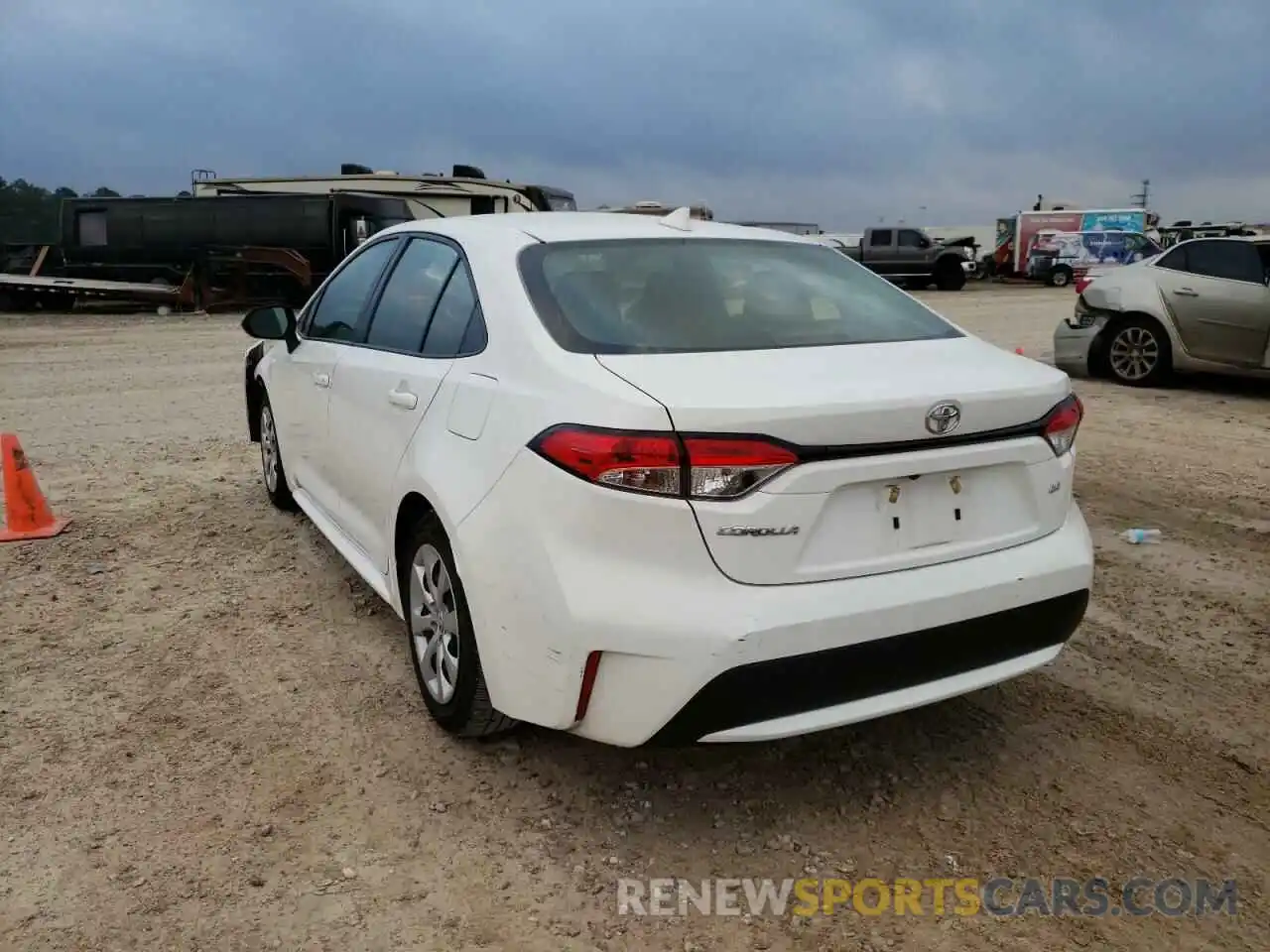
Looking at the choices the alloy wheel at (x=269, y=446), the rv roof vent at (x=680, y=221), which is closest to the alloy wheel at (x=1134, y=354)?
the rv roof vent at (x=680, y=221)

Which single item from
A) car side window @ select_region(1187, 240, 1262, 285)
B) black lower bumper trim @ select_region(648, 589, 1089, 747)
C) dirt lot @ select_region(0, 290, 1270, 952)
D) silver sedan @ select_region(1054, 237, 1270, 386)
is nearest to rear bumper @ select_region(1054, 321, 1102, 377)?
silver sedan @ select_region(1054, 237, 1270, 386)

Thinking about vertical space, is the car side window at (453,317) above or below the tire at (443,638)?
above

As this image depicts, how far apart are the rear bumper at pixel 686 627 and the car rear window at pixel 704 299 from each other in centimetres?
56

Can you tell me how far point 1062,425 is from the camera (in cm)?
288

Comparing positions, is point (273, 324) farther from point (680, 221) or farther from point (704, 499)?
point (704, 499)

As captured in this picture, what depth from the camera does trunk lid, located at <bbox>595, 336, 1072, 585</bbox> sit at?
94.9 inches

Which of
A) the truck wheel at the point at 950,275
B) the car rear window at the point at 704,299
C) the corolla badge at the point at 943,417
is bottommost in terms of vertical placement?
the corolla badge at the point at 943,417

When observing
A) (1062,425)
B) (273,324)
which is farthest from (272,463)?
(1062,425)

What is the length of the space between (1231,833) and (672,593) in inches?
64.4

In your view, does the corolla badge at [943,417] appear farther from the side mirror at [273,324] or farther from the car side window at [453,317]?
the side mirror at [273,324]

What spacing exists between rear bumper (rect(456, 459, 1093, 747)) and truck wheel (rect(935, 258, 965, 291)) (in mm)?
29381

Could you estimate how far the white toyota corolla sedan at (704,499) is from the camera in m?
2.41

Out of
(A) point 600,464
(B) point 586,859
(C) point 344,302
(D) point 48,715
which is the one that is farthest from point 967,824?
A: (C) point 344,302

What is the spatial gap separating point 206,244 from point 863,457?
64.0 ft
